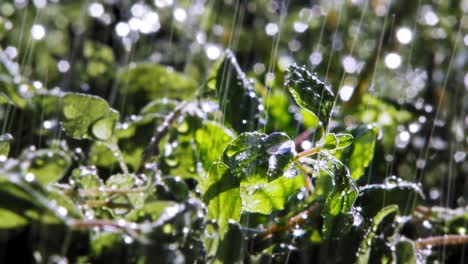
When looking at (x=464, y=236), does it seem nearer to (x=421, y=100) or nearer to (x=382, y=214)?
(x=382, y=214)

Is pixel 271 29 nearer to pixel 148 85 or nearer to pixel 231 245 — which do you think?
pixel 148 85

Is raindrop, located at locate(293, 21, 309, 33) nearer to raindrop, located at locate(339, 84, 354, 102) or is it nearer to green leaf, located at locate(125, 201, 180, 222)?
raindrop, located at locate(339, 84, 354, 102)

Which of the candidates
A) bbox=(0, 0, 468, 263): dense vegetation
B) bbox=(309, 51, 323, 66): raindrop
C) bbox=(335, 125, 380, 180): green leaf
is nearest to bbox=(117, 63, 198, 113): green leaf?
bbox=(0, 0, 468, 263): dense vegetation

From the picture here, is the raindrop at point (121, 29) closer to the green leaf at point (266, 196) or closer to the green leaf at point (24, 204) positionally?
the green leaf at point (266, 196)

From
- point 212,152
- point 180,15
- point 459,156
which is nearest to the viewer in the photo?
point 212,152

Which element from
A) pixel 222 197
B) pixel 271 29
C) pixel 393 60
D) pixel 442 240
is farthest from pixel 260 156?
pixel 271 29
